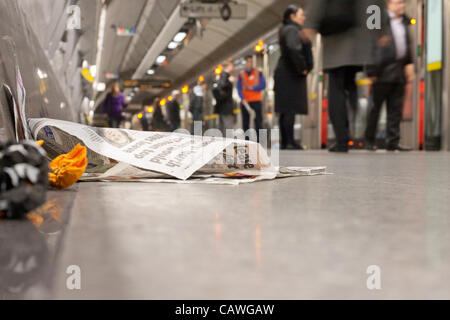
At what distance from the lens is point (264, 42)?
12.0 meters

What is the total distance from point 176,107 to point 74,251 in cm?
1339

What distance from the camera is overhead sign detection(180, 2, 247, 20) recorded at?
8.55 metres

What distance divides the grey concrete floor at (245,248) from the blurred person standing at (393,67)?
3962 mm

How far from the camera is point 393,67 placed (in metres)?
4.59

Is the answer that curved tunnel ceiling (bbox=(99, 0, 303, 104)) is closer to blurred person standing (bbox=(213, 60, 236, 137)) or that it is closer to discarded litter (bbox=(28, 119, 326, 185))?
blurred person standing (bbox=(213, 60, 236, 137))

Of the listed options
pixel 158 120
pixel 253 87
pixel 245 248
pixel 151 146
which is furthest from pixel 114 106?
pixel 245 248

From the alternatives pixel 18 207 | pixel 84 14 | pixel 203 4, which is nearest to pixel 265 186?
pixel 18 207

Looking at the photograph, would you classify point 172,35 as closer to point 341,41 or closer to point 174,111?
point 174,111

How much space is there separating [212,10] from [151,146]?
25.0 feet

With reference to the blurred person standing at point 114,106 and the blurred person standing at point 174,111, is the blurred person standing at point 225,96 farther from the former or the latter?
A: the blurred person standing at point 174,111

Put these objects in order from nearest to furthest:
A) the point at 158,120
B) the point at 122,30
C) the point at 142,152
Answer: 1. the point at 142,152
2. the point at 122,30
3. the point at 158,120

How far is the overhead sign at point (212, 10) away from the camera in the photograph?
28.0 ft

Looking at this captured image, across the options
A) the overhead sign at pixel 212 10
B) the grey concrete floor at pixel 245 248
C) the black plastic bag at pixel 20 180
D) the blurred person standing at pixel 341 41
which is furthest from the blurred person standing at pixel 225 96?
the black plastic bag at pixel 20 180

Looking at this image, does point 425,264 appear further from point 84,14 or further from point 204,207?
point 84,14
